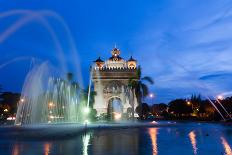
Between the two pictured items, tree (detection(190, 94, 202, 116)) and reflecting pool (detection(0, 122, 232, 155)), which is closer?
reflecting pool (detection(0, 122, 232, 155))

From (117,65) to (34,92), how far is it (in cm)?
3757

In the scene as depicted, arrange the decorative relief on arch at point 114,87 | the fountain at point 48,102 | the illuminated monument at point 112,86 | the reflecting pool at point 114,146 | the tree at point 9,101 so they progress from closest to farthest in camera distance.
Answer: the reflecting pool at point 114,146 → the fountain at point 48,102 → the illuminated monument at point 112,86 → the decorative relief on arch at point 114,87 → the tree at point 9,101

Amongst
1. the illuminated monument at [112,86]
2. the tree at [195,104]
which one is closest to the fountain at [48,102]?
the illuminated monument at [112,86]

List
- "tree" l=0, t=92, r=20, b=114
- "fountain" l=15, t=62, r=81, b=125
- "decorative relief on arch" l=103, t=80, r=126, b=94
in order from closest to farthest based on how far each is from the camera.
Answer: "fountain" l=15, t=62, r=81, b=125
"decorative relief on arch" l=103, t=80, r=126, b=94
"tree" l=0, t=92, r=20, b=114

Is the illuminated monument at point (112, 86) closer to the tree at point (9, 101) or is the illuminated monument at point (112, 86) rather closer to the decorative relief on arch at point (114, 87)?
the decorative relief on arch at point (114, 87)

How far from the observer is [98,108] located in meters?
79.0

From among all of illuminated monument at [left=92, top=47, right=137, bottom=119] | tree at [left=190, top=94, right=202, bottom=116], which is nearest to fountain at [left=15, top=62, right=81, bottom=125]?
illuminated monument at [left=92, top=47, right=137, bottom=119]

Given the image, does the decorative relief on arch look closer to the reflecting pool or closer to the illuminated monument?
the illuminated monument

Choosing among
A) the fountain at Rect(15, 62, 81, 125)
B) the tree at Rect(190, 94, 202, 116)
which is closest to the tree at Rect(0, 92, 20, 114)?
the fountain at Rect(15, 62, 81, 125)

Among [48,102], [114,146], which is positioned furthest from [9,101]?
[114,146]

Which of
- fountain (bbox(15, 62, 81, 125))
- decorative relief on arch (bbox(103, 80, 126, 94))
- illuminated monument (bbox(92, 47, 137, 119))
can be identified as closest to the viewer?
fountain (bbox(15, 62, 81, 125))

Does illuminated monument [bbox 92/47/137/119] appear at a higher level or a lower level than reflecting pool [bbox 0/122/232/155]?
higher

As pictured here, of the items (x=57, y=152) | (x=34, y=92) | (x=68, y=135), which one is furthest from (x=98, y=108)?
(x=57, y=152)

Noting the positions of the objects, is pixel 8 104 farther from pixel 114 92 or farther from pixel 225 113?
pixel 225 113
